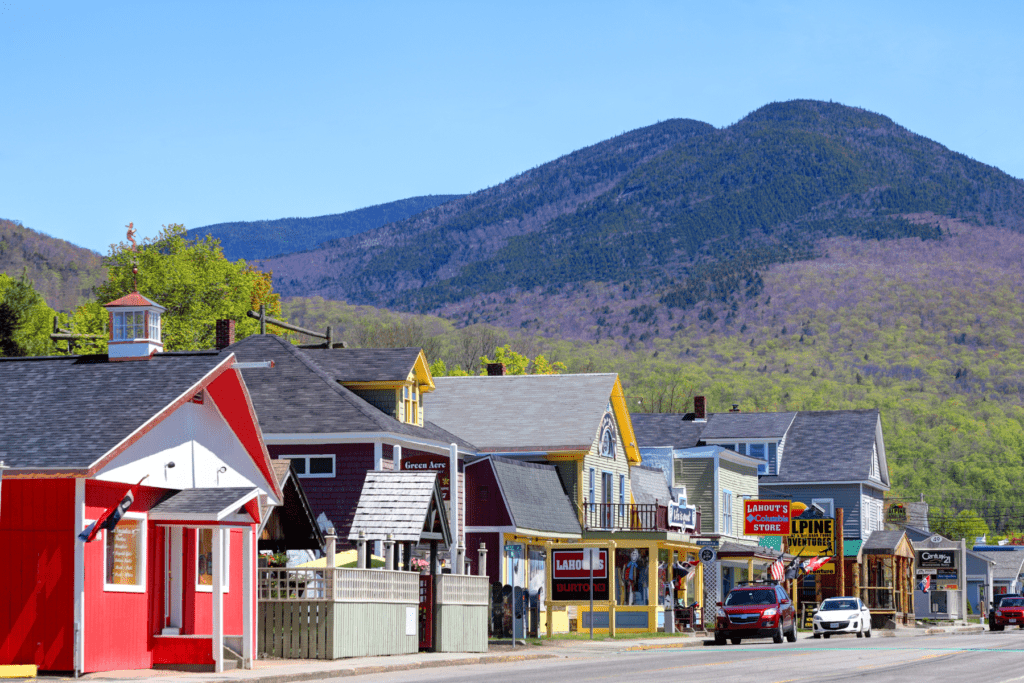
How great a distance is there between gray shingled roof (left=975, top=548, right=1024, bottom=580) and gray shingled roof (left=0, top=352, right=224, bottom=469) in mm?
91713

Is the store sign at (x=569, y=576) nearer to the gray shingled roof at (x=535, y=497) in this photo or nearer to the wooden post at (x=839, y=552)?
the gray shingled roof at (x=535, y=497)

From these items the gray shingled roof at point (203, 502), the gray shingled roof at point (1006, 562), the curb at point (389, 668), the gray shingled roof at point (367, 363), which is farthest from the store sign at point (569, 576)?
the gray shingled roof at point (1006, 562)

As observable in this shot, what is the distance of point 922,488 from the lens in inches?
5226

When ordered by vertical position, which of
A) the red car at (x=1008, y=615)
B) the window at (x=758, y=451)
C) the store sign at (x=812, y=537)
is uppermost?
the window at (x=758, y=451)

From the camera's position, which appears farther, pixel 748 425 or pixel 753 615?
pixel 748 425

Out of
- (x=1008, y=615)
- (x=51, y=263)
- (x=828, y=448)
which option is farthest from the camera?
(x=51, y=263)

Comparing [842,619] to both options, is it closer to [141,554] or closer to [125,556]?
[141,554]

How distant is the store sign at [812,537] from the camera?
63.7m

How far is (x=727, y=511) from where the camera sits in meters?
58.8

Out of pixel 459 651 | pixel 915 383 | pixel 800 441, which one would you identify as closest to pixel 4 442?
pixel 459 651

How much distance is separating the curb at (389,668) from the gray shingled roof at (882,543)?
4018 centimetres

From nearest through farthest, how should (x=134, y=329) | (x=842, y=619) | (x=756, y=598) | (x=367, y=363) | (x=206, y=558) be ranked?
(x=134, y=329) → (x=206, y=558) → (x=756, y=598) → (x=367, y=363) → (x=842, y=619)

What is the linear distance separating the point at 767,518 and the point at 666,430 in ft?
29.9

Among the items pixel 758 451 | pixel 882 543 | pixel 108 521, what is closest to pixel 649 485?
pixel 758 451
